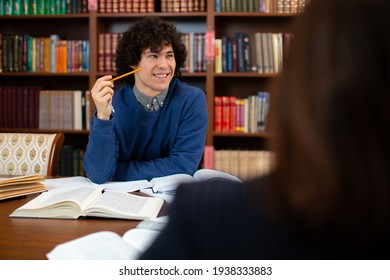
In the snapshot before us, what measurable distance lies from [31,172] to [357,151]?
1831mm

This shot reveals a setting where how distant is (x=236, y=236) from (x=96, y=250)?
0.46 meters

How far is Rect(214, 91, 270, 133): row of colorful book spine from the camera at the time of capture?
2996mm

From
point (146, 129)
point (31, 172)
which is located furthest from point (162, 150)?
point (31, 172)

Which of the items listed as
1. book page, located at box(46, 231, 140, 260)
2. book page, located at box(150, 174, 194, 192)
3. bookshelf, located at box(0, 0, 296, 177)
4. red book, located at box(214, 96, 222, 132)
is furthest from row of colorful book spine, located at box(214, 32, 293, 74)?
book page, located at box(46, 231, 140, 260)

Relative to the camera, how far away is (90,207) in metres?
1.18

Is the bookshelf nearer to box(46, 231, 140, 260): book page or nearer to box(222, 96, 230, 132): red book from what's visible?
box(222, 96, 230, 132): red book

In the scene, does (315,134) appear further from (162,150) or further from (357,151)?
(162,150)

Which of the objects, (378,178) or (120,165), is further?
(120,165)

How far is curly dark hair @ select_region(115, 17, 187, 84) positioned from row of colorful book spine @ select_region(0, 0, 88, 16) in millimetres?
1148

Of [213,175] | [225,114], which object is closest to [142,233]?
[213,175]

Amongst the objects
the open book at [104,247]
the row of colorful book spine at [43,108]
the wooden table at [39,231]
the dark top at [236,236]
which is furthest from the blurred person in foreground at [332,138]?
the row of colorful book spine at [43,108]

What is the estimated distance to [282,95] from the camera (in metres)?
0.43
